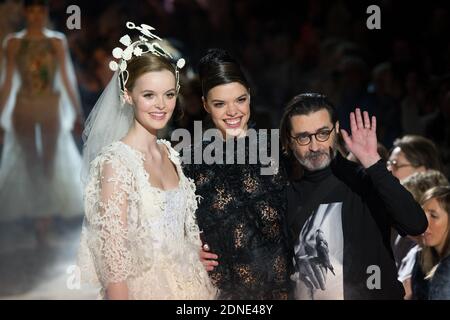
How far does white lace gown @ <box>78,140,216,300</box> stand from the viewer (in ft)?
11.7

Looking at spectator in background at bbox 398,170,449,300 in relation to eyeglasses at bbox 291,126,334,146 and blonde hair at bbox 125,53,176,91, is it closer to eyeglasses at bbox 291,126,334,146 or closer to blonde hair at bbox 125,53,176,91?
eyeglasses at bbox 291,126,334,146

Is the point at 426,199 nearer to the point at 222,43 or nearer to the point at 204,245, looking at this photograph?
the point at 204,245

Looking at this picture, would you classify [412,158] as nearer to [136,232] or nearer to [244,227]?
[244,227]

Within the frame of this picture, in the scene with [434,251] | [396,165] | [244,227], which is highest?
[396,165]

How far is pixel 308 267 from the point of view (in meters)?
3.85

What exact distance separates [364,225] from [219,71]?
0.77m

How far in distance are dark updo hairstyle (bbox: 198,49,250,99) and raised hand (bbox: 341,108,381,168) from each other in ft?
1.44

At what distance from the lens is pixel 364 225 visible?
3.79 metres

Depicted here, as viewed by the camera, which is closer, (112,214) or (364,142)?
(112,214)

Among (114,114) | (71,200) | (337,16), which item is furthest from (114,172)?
(337,16)

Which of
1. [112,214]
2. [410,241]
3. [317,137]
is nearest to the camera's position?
[112,214]

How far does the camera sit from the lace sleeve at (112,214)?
3539mm

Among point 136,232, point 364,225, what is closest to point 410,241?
point 364,225

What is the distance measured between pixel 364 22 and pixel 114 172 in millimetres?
4448
